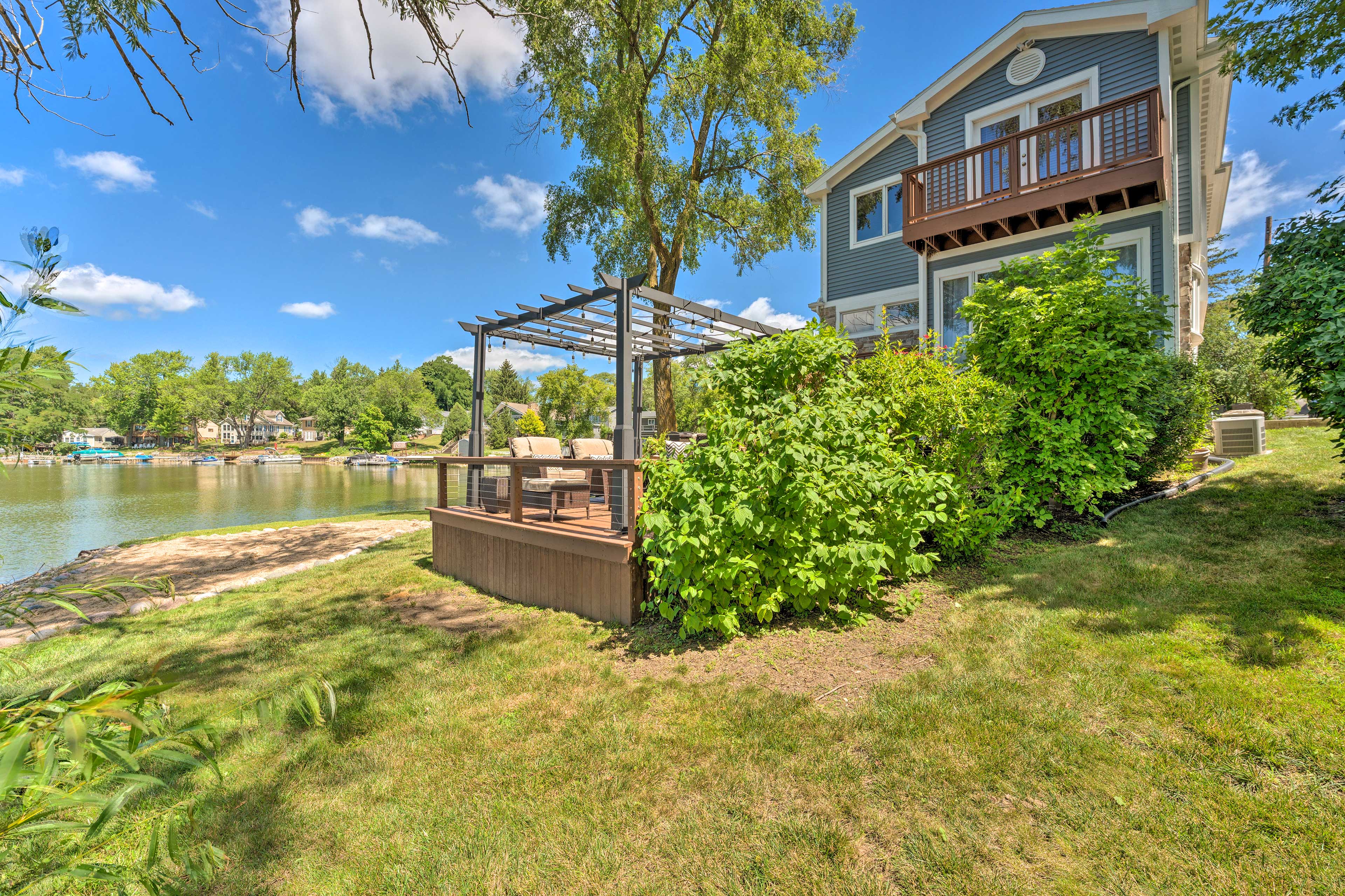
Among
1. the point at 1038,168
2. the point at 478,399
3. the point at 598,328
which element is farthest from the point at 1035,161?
the point at 478,399

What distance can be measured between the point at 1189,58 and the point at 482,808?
12846 millimetres

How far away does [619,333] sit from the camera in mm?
5996

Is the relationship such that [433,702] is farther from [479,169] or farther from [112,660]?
[479,169]

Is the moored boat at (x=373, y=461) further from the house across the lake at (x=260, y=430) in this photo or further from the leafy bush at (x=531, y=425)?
the house across the lake at (x=260, y=430)

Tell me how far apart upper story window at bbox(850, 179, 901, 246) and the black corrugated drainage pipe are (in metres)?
6.48

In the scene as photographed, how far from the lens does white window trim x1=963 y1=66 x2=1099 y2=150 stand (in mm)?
8711

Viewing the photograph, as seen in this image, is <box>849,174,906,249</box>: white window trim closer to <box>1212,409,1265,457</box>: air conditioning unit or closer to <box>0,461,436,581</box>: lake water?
<box>1212,409,1265,457</box>: air conditioning unit

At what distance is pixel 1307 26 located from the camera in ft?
20.3

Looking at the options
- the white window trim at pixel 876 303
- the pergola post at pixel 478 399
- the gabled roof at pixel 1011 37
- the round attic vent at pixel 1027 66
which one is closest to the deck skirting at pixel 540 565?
the pergola post at pixel 478 399

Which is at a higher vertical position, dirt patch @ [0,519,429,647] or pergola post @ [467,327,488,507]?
pergola post @ [467,327,488,507]

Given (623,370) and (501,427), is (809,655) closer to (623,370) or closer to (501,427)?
(623,370)

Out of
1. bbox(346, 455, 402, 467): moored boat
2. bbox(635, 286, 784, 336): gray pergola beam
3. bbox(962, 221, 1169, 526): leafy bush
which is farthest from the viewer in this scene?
bbox(346, 455, 402, 467): moored boat

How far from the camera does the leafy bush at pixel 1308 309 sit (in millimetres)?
4250

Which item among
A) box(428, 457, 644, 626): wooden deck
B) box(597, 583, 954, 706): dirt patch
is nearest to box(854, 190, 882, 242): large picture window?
box(428, 457, 644, 626): wooden deck
